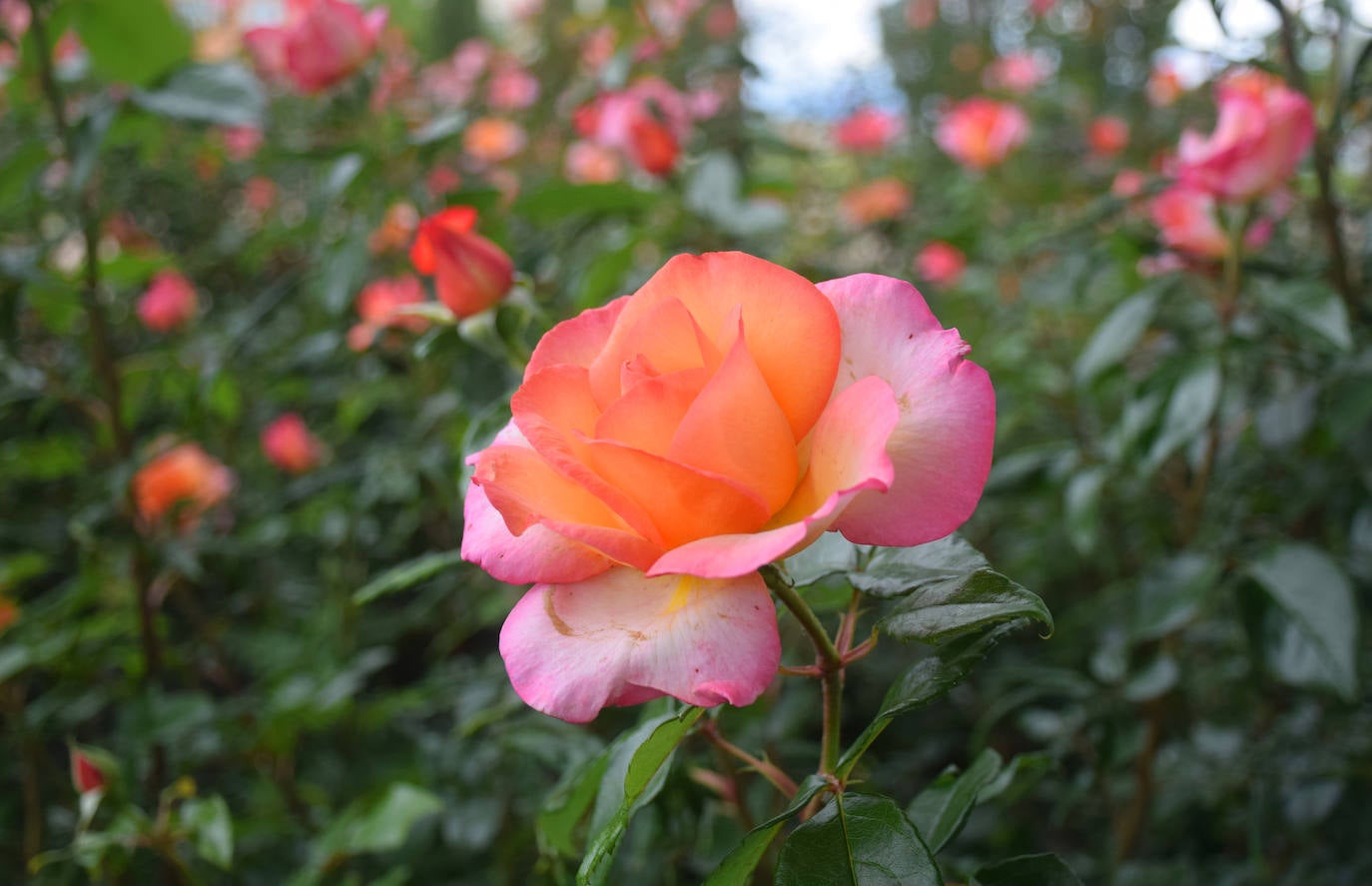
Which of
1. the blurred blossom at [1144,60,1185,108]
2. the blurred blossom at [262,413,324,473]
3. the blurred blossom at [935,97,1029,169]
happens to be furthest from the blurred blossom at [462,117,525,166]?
the blurred blossom at [1144,60,1185,108]

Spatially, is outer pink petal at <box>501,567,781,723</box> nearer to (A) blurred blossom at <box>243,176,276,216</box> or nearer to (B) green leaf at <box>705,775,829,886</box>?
(B) green leaf at <box>705,775,829,886</box>

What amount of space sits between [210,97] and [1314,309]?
3.64 feet

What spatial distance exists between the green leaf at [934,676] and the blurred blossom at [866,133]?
2.59m

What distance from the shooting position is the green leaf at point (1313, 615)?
71cm

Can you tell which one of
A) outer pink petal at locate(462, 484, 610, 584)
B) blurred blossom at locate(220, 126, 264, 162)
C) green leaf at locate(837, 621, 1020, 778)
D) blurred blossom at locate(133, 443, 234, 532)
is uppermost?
outer pink petal at locate(462, 484, 610, 584)

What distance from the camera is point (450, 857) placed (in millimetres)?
1151

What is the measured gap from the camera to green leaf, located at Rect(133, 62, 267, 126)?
3.14 ft

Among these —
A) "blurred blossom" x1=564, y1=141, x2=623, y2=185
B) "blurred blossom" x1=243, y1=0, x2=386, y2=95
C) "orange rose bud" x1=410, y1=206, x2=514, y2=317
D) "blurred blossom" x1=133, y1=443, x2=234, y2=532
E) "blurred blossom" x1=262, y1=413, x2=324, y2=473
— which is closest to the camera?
"orange rose bud" x1=410, y1=206, x2=514, y2=317

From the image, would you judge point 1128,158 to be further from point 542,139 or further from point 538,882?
point 538,882

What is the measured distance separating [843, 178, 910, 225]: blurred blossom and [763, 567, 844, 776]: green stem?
6.48ft

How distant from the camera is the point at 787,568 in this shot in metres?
0.45

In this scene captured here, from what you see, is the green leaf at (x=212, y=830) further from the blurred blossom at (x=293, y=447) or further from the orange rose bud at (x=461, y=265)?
the blurred blossom at (x=293, y=447)

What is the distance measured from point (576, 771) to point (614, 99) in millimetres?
1090

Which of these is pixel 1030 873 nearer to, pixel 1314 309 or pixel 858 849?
pixel 858 849
